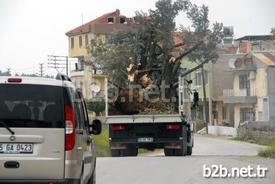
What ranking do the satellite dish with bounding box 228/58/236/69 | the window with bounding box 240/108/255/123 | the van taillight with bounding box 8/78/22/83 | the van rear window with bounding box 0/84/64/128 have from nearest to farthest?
the van rear window with bounding box 0/84/64/128 → the van taillight with bounding box 8/78/22/83 → the window with bounding box 240/108/255/123 → the satellite dish with bounding box 228/58/236/69

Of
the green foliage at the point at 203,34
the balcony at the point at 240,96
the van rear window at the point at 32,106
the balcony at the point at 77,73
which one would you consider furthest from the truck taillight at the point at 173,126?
the balcony at the point at 77,73

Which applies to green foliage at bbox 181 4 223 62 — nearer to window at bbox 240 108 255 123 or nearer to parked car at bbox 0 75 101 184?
parked car at bbox 0 75 101 184

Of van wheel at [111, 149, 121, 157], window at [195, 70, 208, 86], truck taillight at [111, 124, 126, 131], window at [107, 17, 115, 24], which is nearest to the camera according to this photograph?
truck taillight at [111, 124, 126, 131]

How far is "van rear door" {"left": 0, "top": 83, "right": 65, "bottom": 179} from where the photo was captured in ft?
30.8

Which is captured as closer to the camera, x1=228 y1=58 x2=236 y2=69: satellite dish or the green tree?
the green tree

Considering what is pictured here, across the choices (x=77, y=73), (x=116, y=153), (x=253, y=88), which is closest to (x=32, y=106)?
(x=116, y=153)

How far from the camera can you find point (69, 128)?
957cm

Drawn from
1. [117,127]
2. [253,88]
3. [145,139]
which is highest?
[253,88]

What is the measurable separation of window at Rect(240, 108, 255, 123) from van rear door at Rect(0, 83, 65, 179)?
60.9 metres

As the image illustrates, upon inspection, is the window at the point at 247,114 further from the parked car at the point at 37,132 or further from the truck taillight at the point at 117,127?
the parked car at the point at 37,132

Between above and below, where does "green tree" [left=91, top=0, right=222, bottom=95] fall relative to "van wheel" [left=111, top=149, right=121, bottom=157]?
above

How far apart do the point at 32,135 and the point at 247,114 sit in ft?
205

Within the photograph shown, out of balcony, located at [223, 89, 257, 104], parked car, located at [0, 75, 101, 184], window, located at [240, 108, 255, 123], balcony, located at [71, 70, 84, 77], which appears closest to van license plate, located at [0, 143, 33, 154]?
parked car, located at [0, 75, 101, 184]

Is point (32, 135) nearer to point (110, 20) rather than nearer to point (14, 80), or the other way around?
point (14, 80)
